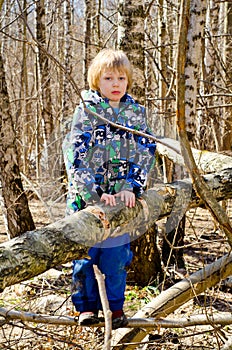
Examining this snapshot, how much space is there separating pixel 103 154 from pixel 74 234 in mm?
757

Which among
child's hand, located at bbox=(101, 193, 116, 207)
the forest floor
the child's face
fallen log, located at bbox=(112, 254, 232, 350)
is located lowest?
the forest floor

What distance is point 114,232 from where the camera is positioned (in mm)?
2115

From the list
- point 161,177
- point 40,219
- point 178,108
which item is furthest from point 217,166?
point 40,219

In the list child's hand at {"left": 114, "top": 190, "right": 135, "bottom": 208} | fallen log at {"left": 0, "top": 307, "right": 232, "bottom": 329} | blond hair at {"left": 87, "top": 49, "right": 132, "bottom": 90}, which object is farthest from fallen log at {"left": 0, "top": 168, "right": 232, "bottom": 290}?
blond hair at {"left": 87, "top": 49, "right": 132, "bottom": 90}

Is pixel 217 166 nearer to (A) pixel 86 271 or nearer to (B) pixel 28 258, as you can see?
(A) pixel 86 271

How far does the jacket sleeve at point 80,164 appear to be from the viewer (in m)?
2.36

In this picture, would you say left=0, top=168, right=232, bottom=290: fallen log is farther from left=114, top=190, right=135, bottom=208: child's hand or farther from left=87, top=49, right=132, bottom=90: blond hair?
left=87, top=49, right=132, bottom=90: blond hair

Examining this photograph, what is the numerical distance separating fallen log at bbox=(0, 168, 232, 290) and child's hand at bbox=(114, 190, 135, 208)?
0.08 ft

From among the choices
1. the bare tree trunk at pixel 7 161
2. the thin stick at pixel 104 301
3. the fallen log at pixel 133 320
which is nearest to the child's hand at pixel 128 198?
the fallen log at pixel 133 320

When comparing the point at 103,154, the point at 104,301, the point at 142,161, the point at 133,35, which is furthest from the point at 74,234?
the point at 133,35

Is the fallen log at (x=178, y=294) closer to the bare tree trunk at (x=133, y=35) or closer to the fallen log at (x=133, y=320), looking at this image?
the fallen log at (x=133, y=320)

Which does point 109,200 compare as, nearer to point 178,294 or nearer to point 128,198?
point 128,198

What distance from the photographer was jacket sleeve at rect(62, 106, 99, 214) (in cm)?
236

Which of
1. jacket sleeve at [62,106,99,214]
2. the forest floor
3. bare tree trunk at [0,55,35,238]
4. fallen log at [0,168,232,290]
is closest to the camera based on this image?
fallen log at [0,168,232,290]
